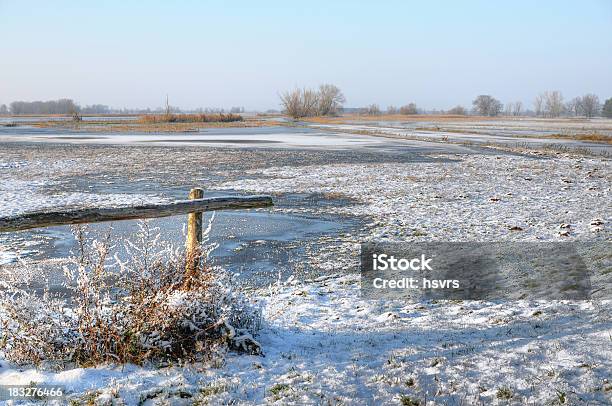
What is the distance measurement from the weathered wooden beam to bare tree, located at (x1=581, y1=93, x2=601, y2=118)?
196 metres

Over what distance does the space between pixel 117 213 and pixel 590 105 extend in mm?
199626

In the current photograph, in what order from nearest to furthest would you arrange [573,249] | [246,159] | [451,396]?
1. [451,396]
2. [573,249]
3. [246,159]

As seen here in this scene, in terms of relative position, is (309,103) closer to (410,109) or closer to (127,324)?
(410,109)

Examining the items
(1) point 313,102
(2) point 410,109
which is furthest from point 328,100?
(2) point 410,109

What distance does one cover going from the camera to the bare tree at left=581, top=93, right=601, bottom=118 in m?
178

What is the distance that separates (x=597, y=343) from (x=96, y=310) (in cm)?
493

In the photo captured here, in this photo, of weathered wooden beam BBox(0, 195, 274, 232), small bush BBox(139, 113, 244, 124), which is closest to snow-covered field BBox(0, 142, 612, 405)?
weathered wooden beam BBox(0, 195, 274, 232)

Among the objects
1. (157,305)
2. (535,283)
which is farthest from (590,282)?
(157,305)

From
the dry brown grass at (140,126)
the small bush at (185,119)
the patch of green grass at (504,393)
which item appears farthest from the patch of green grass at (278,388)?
the small bush at (185,119)

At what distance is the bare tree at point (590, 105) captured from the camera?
584ft

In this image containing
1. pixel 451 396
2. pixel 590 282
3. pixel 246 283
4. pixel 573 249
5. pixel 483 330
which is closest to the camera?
pixel 451 396

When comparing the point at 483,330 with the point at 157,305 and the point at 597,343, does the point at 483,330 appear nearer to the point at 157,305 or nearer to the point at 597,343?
the point at 597,343

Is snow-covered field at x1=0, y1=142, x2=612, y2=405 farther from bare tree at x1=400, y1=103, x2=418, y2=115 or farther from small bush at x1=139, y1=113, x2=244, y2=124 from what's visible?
bare tree at x1=400, y1=103, x2=418, y2=115

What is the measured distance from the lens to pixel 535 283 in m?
7.88
